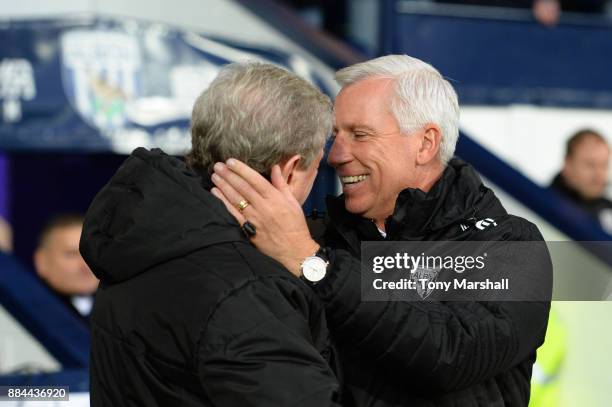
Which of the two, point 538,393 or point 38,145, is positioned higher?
point 38,145

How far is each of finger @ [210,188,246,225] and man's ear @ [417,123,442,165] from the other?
0.73 meters

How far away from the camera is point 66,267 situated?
5.66 metres

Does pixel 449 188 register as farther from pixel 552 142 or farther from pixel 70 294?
pixel 552 142

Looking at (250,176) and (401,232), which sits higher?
(250,176)

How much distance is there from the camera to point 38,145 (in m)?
5.79

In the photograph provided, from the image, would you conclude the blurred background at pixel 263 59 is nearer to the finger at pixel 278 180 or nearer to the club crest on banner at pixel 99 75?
the club crest on banner at pixel 99 75

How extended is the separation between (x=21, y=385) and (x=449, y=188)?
2240 mm

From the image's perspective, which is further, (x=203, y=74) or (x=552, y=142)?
(x=552, y=142)

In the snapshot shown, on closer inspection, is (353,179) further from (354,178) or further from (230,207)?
(230,207)

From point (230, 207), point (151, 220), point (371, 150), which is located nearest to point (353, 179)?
point (371, 150)

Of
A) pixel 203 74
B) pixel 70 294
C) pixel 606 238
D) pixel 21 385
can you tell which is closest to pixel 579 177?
pixel 606 238

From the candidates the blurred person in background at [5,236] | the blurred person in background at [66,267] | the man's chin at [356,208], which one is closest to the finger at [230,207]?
the man's chin at [356,208]

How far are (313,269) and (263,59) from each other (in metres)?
4.22

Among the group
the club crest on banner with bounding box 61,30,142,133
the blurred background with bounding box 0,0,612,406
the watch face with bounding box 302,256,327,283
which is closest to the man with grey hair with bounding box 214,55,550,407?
the watch face with bounding box 302,256,327,283
